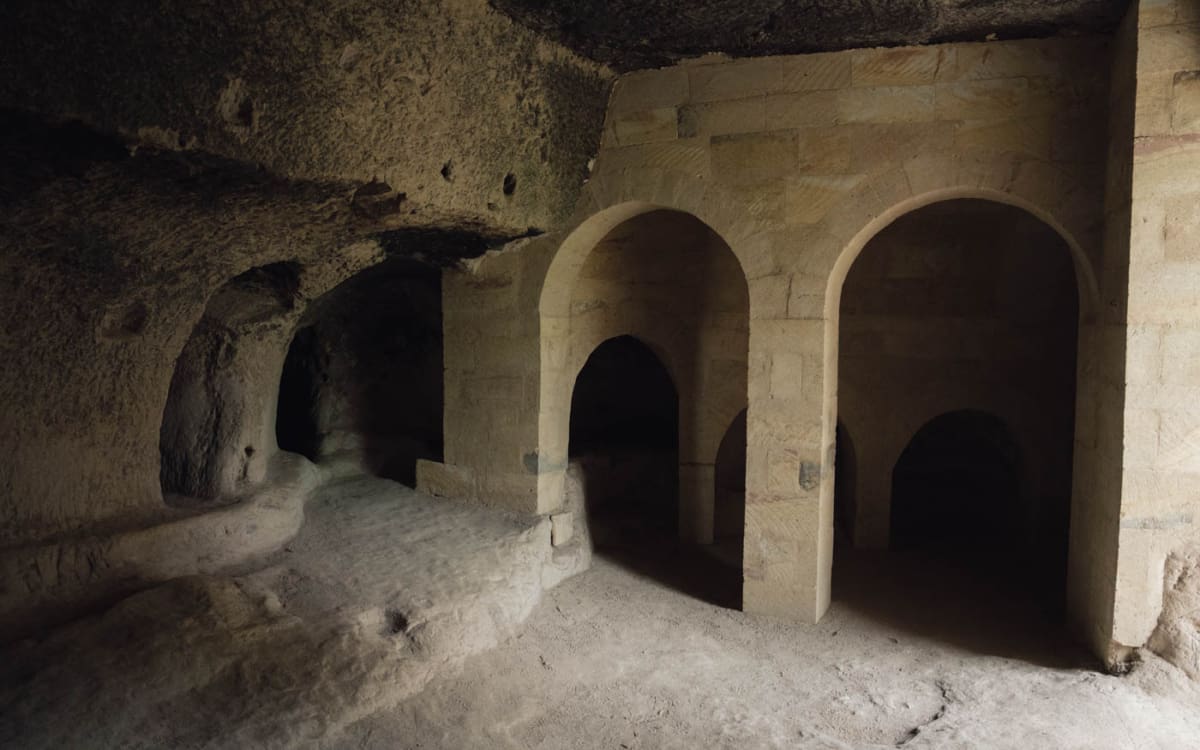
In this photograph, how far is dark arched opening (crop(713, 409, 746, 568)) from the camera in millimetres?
Result: 7345

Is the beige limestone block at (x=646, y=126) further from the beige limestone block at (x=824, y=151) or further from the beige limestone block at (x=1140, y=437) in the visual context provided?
the beige limestone block at (x=1140, y=437)

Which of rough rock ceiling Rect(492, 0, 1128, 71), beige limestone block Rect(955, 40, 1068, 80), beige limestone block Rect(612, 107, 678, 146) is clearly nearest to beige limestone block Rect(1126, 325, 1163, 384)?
beige limestone block Rect(955, 40, 1068, 80)

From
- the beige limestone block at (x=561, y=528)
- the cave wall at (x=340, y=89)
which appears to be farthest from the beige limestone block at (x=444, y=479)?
the cave wall at (x=340, y=89)

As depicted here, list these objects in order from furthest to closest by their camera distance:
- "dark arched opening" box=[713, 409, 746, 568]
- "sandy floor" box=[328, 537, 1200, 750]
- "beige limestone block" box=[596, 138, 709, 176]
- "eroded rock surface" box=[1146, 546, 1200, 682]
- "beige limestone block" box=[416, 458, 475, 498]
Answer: "dark arched opening" box=[713, 409, 746, 568] < "beige limestone block" box=[416, 458, 475, 498] < "beige limestone block" box=[596, 138, 709, 176] < "eroded rock surface" box=[1146, 546, 1200, 682] < "sandy floor" box=[328, 537, 1200, 750]

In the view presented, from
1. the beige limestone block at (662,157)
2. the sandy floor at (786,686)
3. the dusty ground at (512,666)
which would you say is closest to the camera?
the dusty ground at (512,666)

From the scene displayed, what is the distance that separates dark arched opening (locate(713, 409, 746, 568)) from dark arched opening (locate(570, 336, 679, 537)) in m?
0.39

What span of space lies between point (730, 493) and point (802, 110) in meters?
3.77

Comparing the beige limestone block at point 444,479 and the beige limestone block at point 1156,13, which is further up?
the beige limestone block at point 1156,13

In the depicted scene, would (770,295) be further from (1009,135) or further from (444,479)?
(444,479)

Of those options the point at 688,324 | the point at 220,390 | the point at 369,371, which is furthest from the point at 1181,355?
the point at 369,371

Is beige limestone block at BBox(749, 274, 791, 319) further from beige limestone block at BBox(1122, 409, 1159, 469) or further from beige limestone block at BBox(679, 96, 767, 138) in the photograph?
beige limestone block at BBox(1122, 409, 1159, 469)

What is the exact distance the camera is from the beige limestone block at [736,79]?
511cm

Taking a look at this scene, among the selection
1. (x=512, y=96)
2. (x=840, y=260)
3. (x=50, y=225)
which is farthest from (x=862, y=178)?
(x=50, y=225)

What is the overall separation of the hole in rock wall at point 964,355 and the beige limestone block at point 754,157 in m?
2.43
